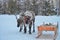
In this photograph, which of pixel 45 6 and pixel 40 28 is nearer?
pixel 40 28

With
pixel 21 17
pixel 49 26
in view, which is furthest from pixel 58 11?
pixel 49 26

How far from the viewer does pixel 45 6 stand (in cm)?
1323

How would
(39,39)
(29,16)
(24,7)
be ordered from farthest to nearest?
(24,7)
(29,16)
(39,39)

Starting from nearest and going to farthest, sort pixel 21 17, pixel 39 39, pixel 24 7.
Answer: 1. pixel 39 39
2. pixel 21 17
3. pixel 24 7

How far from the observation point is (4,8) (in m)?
13.1

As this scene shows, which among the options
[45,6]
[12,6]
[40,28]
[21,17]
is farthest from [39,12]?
[40,28]

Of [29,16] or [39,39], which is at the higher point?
[29,16]

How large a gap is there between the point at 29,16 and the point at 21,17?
0.55m

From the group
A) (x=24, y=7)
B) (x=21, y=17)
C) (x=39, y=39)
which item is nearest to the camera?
(x=39, y=39)

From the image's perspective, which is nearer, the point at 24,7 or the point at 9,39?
the point at 9,39

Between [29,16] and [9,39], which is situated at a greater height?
[29,16]

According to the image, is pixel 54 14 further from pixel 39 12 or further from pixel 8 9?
pixel 8 9

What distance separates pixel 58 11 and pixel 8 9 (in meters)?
2.85

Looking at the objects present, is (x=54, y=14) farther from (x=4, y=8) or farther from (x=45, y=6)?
(x=4, y=8)
